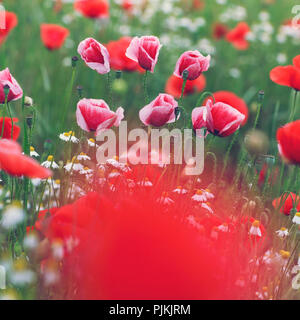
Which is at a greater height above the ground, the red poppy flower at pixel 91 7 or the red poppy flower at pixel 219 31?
the red poppy flower at pixel 91 7

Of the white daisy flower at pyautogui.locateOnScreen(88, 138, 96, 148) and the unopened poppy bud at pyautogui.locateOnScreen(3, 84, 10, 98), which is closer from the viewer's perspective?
the unopened poppy bud at pyautogui.locateOnScreen(3, 84, 10, 98)

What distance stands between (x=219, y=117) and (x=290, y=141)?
0.13m

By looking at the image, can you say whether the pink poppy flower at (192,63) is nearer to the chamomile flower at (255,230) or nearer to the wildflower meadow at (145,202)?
the wildflower meadow at (145,202)

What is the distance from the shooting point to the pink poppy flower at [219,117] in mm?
783

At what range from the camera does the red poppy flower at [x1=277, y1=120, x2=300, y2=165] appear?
2.40 ft

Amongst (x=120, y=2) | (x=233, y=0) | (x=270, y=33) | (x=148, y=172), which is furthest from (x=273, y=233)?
(x=233, y=0)

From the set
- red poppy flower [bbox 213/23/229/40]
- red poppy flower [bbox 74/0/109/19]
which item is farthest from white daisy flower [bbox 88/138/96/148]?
red poppy flower [bbox 213/23/229/40]

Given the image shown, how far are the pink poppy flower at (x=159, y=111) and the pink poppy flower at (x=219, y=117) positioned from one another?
2.1 inches

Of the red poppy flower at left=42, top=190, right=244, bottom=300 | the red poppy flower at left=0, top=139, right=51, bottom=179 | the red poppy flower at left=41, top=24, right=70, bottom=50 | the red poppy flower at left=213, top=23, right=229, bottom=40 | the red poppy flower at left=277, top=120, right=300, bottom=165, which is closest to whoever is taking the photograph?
the red poppy flower at left=42, top=190, right=244, bottom=300

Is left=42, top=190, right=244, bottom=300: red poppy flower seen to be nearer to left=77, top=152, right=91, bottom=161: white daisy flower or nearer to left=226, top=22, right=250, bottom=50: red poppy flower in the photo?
left=77, top=152, right=91, bottom=161: white daisy flower

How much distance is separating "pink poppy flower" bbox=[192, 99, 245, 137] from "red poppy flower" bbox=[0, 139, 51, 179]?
32cm

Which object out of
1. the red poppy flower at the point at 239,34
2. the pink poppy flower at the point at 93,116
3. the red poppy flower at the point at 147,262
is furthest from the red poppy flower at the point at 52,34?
the red poppy flower at the point at 147,262

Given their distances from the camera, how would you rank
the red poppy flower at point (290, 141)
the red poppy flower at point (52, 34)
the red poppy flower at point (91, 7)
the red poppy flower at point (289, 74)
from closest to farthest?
the red poppy flower at point (290, 141)
the red poppy flower at point (289, 74)
the red poppy flower at point (52, 34)
the red poppy flower at point (91, 7)
